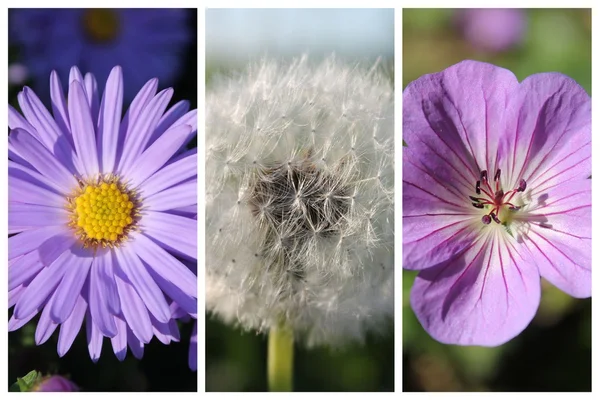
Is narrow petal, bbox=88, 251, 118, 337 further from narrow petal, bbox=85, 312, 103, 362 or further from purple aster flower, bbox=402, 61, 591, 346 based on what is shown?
purple aster flower, bbox=402, 61, 591, 346

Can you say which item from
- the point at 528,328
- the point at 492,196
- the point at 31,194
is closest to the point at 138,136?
the point at 31,194

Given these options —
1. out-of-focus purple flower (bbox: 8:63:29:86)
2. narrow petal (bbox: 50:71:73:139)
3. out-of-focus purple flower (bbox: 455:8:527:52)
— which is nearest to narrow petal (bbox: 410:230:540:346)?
out-of-focus purple flower (bbox: 455:8:527:52)

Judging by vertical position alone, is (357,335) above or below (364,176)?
below

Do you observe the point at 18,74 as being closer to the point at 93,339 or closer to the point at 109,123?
the point at 109,123

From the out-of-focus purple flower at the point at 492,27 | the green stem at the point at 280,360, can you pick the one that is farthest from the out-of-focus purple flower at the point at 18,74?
the out-of-focus purple flower at the point at 492,27

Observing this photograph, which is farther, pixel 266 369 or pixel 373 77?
pixel 266 369

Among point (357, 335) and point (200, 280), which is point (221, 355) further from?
point (357, 335)

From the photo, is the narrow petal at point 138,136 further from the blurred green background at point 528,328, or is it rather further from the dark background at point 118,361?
the blurred green background at point 528,328
